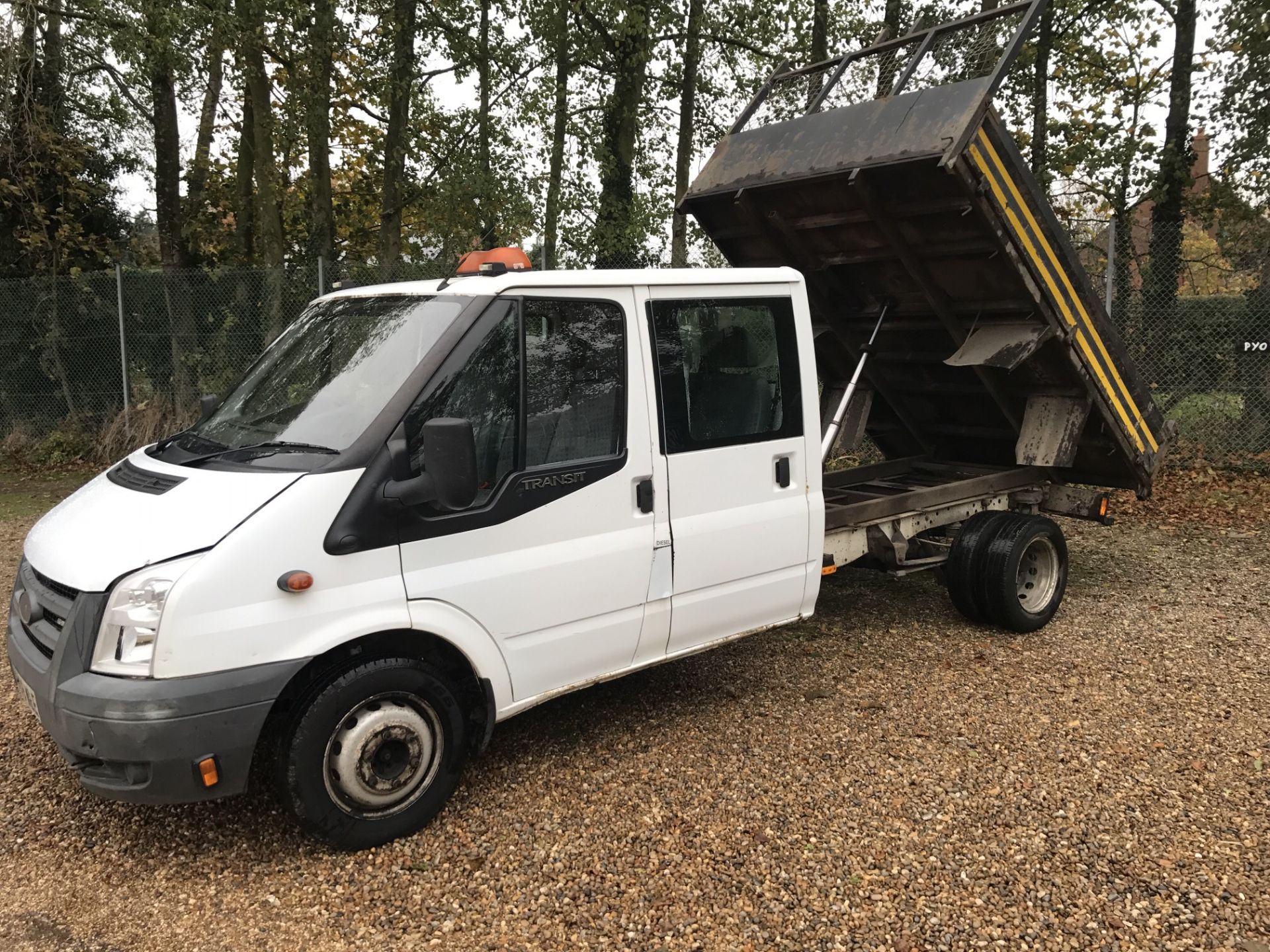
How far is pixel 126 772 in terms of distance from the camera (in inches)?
121

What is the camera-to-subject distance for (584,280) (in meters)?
3.95

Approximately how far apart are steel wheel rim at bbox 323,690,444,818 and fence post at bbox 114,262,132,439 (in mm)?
10427

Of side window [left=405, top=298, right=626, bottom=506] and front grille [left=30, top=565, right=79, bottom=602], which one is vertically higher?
side window [left=405, top=298, right=626, bottom=506]

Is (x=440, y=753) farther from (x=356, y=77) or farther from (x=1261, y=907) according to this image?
(x=356, y=77)

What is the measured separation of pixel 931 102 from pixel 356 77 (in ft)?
41.5

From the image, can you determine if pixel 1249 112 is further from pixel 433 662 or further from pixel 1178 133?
pixel 433 662

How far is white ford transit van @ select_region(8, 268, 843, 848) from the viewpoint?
122 inches

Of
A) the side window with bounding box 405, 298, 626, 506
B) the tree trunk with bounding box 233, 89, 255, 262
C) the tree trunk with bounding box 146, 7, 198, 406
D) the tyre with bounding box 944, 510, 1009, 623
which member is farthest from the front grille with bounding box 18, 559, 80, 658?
the tree trunk with bounding box 233, 89, 255, 262

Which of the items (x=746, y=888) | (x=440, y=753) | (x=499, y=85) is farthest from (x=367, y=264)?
(x=746, y=888)

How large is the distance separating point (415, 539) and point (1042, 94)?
42.1 feet

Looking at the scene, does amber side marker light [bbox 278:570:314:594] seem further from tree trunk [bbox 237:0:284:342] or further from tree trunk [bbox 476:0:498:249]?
tree trunk [bbox 476:0:498:249]

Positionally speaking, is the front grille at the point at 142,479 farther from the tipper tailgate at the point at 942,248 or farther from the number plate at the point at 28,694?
the tipper tailgate at the point at 942,248

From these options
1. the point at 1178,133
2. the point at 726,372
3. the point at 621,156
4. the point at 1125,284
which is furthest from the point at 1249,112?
the point at 726,372

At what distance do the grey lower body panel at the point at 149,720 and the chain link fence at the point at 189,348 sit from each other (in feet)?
27.1
